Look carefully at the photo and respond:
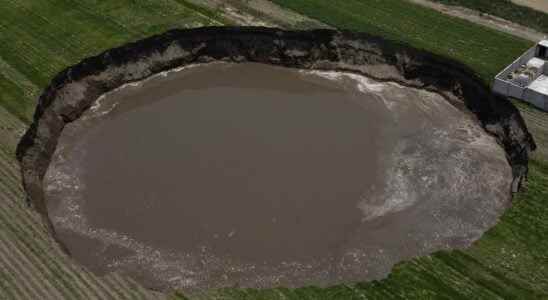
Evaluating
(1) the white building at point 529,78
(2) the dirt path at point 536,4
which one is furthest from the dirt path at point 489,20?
(1) the white building at point 529,78

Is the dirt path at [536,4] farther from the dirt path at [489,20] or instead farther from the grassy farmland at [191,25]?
the grassy farmland at [191,25]

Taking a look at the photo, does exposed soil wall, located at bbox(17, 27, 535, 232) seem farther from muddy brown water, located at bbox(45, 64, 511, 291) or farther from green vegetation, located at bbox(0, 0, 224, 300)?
green vegetation, located at bbox(0, 0, 224, 300)

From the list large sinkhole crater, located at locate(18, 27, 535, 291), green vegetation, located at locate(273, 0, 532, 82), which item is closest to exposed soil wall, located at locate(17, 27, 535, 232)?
large sinkhole crater, located at locate(18, 27, 535, 291)

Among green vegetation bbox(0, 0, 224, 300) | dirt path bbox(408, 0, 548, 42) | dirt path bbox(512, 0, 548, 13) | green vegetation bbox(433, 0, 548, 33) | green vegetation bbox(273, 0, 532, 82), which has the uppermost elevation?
dirt path bbox(512, 0, 548, 13)

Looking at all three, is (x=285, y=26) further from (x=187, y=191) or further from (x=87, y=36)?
(x=187, y=191)

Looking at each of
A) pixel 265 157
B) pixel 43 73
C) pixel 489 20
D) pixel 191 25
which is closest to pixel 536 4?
pixel 489 20

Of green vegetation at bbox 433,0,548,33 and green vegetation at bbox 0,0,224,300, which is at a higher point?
green vegetation at bbox 433,0,548,33

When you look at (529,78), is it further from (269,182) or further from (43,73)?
(43,73)
